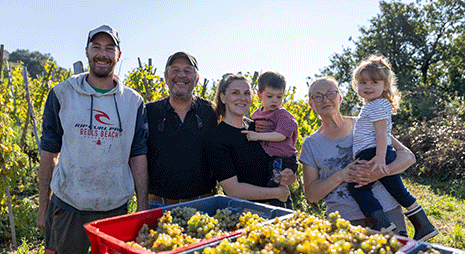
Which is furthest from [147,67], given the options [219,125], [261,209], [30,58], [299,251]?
[30,58]

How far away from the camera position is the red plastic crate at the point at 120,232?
1273 millimetres

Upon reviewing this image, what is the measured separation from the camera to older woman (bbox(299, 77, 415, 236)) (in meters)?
2.18

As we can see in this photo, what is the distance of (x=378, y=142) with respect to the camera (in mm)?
2281

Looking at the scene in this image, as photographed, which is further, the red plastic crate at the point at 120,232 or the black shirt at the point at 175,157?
the black shirt at the point at 175,157

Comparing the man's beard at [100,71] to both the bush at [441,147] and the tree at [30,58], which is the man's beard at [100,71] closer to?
the bush at [441,147]

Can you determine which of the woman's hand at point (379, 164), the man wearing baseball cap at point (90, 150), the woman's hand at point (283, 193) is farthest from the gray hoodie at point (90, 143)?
the woman's hand at point (379, 164)

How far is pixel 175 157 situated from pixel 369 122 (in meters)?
1.37

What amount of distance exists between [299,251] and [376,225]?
1.18 meters

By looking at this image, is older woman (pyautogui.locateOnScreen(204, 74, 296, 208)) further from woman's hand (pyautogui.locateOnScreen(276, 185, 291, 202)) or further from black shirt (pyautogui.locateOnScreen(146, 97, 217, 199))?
black shirt (pyautogui.locateOnScreen(146, 97, 217, 199))

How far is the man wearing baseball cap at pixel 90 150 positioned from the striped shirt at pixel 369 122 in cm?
146

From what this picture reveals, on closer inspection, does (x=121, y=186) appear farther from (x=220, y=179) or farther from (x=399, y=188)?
(x=399, y=188)

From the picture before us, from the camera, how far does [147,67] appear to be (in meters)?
5.93

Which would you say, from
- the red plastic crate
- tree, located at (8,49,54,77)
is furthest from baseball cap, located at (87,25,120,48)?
tree, located at (8,49,54,77)

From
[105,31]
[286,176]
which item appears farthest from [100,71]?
[286,176]
